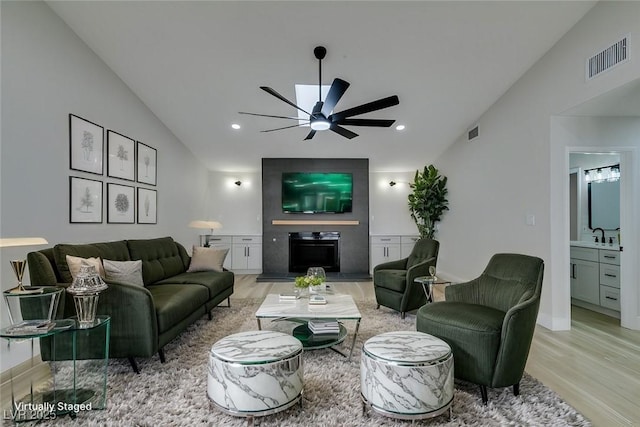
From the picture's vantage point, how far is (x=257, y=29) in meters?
3.36

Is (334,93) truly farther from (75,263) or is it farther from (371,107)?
(75,263)

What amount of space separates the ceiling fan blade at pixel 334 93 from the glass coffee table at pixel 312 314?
182cm

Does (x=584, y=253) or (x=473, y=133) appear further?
(x=473, y=133)

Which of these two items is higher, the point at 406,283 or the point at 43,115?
the point at 43,115

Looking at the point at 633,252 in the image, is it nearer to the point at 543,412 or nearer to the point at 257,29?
the point at 543,412

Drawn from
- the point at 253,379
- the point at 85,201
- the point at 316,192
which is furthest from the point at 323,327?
the point at 316,192

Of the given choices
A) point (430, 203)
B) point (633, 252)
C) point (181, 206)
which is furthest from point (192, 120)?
point (633, 252)

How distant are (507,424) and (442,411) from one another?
15.0 inches

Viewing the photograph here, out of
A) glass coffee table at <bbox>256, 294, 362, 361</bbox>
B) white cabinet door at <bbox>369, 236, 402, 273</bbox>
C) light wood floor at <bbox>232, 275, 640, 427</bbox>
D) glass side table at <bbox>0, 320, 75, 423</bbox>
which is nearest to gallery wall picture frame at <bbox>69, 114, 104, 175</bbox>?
glass side table at <bbox>0, 320, 75, 423</bbox>

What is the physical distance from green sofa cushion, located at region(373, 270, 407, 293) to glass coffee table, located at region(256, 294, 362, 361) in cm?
92

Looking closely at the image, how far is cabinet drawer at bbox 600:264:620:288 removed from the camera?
3791 millimetres

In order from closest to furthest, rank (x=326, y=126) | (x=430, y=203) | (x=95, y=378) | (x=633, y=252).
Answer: (x=95, y=378) < (x=326, y=126) < (x=633, y=252) < (x=430, y=203)

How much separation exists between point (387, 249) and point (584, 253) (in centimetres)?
337

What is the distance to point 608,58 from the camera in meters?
2.85
